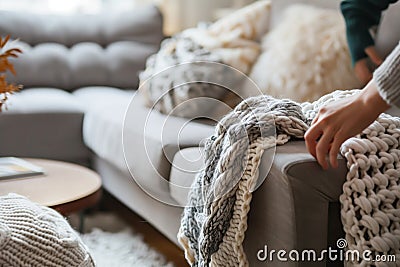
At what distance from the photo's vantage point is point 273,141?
4.22ft

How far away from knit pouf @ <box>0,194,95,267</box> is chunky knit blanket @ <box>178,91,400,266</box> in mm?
261

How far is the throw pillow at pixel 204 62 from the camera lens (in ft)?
6.61

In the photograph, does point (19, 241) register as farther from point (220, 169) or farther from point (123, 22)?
point (123, 22)

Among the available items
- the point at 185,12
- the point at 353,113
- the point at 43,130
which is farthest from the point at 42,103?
the point at 353,113

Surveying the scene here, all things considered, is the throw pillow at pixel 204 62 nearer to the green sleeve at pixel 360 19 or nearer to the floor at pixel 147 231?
the green sleeve at pixel 360 19

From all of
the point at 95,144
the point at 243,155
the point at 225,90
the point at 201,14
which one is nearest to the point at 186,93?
the point at 225,90

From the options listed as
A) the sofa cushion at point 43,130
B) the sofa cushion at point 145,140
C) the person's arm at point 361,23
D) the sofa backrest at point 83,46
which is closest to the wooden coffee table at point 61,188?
the sofa cushion at point 145,140

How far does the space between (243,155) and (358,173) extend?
231 mm

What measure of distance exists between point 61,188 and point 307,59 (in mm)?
922

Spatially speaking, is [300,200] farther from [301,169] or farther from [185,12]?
[185,12]

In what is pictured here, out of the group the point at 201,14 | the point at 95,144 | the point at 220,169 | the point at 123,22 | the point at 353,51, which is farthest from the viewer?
the point at 201,14

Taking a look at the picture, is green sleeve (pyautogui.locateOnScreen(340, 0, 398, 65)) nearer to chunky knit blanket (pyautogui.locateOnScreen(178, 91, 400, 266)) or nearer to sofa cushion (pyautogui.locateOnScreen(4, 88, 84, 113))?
chunky knit blanket (pyautogui.locateOnScreen(178, 91, 400, 266))

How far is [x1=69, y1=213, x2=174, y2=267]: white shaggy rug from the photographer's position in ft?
6.72

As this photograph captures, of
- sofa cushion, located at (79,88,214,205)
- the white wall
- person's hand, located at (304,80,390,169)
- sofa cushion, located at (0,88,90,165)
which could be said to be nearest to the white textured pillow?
sofa cushion, located at (79,88,214,205)
